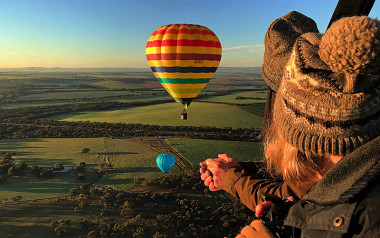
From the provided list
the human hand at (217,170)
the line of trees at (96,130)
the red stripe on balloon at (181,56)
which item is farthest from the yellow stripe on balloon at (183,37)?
the line of trees at (96,130)

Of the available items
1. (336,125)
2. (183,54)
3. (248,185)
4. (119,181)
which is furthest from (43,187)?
(336,125)

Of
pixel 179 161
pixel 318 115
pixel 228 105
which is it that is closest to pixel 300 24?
pixel 318 115

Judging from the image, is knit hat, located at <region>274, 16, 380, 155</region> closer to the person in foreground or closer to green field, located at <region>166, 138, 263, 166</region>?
the person in foreground

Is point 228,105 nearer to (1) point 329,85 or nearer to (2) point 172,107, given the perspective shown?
(2) point 172,107

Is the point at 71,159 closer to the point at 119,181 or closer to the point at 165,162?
the point at 119,181

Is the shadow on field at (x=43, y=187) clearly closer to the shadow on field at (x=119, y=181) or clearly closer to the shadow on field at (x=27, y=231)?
the shadow on field at (x=119, y=181)

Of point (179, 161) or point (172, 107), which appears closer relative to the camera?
point (179, 161)
